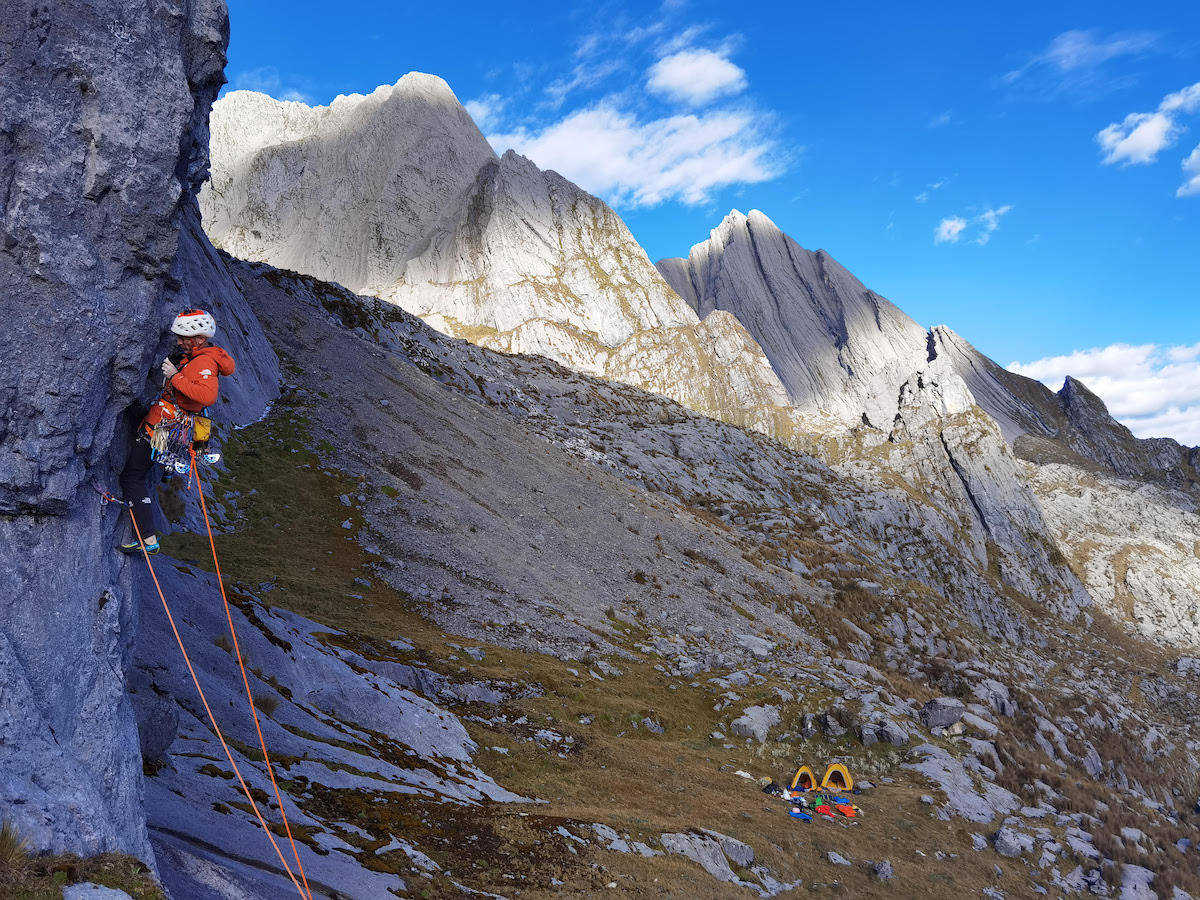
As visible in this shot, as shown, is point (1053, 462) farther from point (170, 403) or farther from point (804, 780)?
point (170, 403)

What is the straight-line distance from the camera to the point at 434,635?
29.0 metres

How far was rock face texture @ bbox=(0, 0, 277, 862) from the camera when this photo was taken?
7.52 m

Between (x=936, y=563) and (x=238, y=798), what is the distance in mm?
97419

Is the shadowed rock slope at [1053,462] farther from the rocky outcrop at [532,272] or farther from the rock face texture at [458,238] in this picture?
the rocky outcrop at [532,272]

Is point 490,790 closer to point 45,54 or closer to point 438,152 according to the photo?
point 45,54

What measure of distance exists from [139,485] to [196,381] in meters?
1.69

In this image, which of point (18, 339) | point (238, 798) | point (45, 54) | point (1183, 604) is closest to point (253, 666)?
point (238, 798)

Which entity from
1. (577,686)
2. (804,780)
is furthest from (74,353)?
(804,780)

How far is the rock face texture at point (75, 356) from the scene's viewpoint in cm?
752

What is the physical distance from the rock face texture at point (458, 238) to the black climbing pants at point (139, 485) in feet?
445

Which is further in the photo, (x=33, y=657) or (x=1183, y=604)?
(x=1183, y=604)

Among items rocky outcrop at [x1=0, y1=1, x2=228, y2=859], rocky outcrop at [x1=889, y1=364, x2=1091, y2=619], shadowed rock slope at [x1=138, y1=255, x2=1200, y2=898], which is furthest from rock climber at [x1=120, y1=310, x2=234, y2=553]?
rocky outcrop at [x1=889, y1=364, x2=1091, y2=619]

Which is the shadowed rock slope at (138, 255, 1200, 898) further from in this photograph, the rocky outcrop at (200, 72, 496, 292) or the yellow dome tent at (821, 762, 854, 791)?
the rocky outcrop at (200, 72, 496, 292)

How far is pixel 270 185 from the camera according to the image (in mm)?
175375
